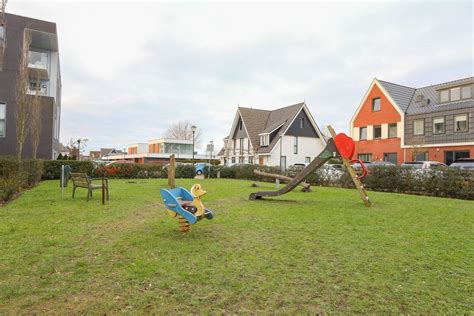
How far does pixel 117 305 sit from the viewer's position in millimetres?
3305

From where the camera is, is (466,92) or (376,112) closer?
(466,92)

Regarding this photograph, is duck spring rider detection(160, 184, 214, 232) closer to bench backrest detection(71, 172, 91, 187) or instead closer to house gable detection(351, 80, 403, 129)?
bench backrest detection(71, 172, 91, 187)

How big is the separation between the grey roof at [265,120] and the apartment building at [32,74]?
73.0ft

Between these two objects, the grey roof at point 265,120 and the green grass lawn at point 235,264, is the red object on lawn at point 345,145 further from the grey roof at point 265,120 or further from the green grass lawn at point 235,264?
the grey roof at point 265,120

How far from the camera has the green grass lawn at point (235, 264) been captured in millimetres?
3416

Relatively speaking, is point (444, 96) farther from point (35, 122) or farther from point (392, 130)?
point (35, 122)

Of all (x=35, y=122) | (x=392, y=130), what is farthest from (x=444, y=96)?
(x=35, y=122)

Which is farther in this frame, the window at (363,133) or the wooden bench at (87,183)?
the window at (363,133)

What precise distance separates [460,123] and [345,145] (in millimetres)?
24521

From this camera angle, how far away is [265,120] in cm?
4444

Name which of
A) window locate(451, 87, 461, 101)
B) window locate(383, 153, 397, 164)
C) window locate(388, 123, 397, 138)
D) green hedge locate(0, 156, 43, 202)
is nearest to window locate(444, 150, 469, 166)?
window locate(383, 153, 397, 164)

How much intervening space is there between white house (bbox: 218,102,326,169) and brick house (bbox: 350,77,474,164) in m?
5.71

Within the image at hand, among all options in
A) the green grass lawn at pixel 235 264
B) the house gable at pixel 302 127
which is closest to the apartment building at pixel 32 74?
the green grass lawn at pixel 235 264

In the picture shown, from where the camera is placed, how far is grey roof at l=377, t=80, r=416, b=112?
34094 millimetres
